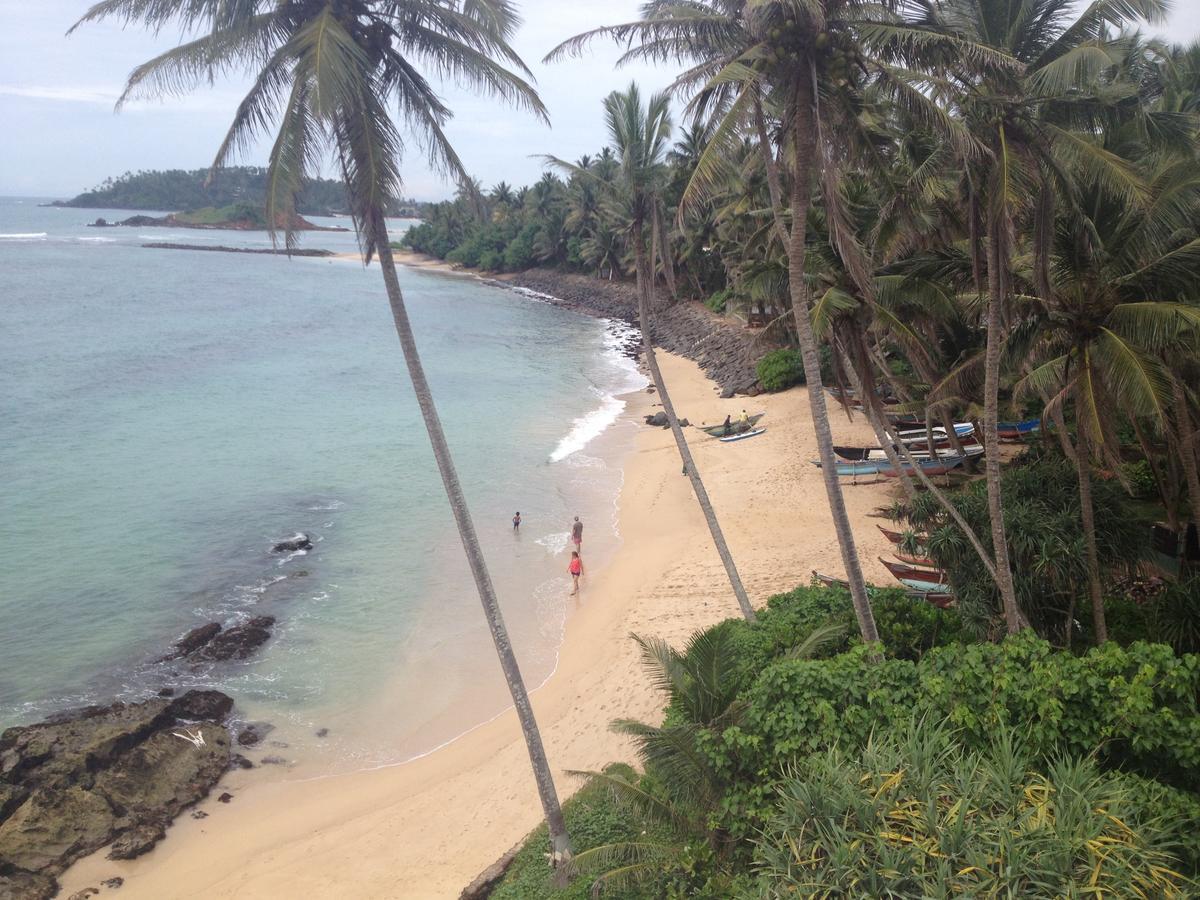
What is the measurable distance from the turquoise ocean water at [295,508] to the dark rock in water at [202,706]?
0.43 m

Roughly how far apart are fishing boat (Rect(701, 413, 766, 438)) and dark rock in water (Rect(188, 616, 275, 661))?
1547 cm

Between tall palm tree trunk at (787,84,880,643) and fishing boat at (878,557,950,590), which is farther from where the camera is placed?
fishing boat at (878,557,950,590)

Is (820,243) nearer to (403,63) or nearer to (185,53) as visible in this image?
(403,63)

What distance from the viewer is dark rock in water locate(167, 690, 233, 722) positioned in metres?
13.7

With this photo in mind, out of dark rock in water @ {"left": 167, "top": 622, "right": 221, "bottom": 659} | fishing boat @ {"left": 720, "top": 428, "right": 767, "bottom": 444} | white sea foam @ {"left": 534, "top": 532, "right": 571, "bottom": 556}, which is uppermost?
fishing boat @ {"left": 720, "top": 428, "right": 767, "bottom": 444}

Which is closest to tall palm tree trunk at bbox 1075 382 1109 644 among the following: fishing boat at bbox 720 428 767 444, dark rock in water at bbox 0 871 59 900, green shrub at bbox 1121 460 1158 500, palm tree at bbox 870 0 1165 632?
palm tree at bbox 870 0 1165 632

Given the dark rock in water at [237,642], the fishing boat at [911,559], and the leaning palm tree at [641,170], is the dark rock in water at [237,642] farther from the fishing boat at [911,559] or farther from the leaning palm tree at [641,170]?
the fishing boat at [911,559]

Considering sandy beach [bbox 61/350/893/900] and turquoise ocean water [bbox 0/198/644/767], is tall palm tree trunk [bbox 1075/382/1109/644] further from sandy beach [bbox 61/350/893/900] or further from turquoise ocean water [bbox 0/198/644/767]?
turquoise ocean water [bbox 0/198/644/767]

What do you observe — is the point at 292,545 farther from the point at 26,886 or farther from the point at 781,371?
the point at 781,371

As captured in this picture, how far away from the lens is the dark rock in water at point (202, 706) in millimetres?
13734

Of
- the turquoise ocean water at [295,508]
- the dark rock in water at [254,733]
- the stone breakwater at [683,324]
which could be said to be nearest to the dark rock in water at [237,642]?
the turquoise ocean water at [295,508]

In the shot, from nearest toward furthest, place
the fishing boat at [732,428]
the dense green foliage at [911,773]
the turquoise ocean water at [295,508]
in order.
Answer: the dense green foliage at [911,773] → the turquoise ocean water at [295,508] → the fishing boat at [732,428]

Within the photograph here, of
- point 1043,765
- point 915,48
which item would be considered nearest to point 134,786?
point 1043,765

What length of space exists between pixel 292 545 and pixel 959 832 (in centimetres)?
1857
